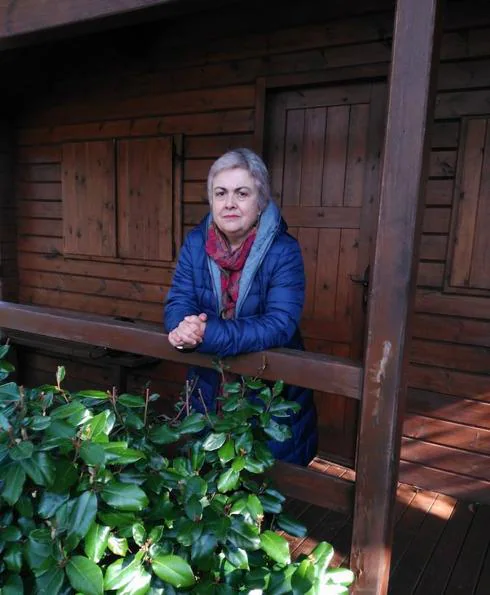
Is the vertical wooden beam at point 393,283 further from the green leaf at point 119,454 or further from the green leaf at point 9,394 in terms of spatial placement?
the green leaf at point 9,394

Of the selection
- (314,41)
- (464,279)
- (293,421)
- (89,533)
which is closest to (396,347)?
(293,421)

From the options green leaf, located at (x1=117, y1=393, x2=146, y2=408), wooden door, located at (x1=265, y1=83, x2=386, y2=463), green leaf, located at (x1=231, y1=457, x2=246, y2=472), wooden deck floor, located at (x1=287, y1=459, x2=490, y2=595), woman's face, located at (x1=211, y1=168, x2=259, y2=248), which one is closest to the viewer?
green leaf, located at (x1=231, y1=457, x2=246, y2=472)

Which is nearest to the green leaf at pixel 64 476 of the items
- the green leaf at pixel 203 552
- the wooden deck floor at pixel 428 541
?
the green leaf at pixel 203 552

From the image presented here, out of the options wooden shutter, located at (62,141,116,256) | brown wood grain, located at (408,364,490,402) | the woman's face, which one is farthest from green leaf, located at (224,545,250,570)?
wooden shutter, located at (62,141,116,256)

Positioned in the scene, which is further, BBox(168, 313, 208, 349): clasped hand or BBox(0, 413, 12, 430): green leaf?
BBox(168, 313, 208, 349): clasped hand

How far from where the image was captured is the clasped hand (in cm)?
130

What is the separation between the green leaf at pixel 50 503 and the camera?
106 cm

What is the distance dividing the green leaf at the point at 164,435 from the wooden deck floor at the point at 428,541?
104 centimetres

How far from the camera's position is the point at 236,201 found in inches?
56.1

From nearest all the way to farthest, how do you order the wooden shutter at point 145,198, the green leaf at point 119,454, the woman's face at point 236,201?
the green leaf at point 119,454 < the woman's face at point 236,201 < the wooden shutter at point 145,198

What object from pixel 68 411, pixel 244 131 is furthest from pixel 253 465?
pixel 244 131

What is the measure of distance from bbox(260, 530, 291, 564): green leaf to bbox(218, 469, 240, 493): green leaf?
0.48 feet

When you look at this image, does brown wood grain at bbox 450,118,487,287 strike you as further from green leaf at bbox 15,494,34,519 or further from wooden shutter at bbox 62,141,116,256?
wooden shutter at bbox 62,141,116,256

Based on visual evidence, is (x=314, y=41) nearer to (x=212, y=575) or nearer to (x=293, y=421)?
(x=293, y=421)
